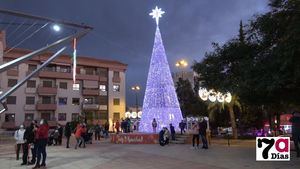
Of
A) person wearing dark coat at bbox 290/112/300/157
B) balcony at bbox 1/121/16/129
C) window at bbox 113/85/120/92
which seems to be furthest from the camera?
window at bbox 113/85/120/92

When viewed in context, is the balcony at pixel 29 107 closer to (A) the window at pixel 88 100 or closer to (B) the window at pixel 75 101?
(B) the window at pixel 75 101

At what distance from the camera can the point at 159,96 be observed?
3058cm

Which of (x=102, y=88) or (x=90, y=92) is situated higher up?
(x=102, y=88)

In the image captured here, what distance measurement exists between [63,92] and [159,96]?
41993mm

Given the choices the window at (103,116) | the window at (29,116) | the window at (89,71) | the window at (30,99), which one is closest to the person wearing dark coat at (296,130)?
the window at (29,116)

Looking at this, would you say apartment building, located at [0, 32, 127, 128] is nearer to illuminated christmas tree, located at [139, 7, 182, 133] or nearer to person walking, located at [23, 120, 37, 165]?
illuminated christmas tree, located at [139, 7, 182, 133]

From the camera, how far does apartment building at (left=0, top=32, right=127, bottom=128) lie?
63.0m

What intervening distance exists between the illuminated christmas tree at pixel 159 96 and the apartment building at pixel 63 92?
36027 millimetres

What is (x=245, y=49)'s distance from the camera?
17641 millimetres

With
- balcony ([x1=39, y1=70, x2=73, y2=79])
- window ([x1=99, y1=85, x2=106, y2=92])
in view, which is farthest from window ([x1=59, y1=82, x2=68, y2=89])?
window ([x1=99, y1=85, x2=106, y2=92])

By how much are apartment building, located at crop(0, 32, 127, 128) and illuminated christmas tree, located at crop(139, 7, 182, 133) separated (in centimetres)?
3603

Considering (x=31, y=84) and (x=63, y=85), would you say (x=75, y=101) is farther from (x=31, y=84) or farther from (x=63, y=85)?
(x=31, y=84)

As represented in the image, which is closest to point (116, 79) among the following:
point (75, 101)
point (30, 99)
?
point (75, 101)

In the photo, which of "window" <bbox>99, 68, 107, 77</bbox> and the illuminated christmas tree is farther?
"window" <bbox>99, 68, 107, 77</bbox>
